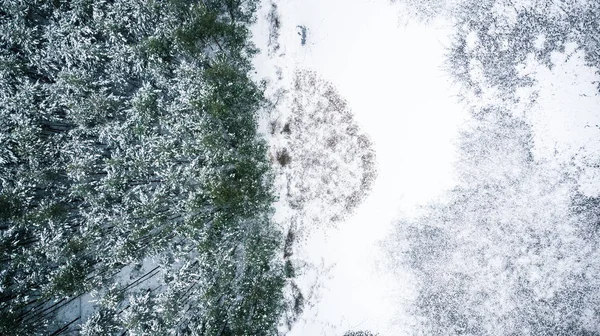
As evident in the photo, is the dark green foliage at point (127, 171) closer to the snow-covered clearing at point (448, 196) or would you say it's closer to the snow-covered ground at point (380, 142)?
the snow-covered ground at point (380, 142)

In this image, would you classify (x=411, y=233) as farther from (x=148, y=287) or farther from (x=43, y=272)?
(x=43, y=272)

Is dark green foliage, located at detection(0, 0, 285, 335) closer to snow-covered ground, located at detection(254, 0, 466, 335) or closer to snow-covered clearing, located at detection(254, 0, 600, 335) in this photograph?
snow-covered ground, located at detection(254, 0, 466, 335)

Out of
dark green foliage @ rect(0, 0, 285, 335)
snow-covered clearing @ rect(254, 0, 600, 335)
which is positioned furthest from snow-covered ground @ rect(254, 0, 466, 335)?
dark green foliage @ rect(0, 0, 285, 335)

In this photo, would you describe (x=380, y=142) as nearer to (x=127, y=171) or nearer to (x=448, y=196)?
(x=448, y=196)

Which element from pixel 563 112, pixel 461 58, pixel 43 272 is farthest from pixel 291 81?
pixel 43 272

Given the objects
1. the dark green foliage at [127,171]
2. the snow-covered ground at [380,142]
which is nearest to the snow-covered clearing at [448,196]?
the snow-covered ground at [380,142]
